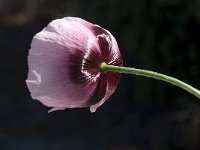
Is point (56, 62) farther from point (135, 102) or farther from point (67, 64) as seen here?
point (135, 102)

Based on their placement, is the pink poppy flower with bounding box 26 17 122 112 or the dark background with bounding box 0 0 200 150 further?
the dark background with bounding box 0 0 200 150

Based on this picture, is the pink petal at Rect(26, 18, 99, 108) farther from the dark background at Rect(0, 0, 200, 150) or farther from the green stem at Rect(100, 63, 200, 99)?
the dark background at Rect(0, 0, 200, 150)

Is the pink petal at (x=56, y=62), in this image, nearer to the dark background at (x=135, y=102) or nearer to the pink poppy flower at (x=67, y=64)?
the pink poppy flower at (x=67, y=64)

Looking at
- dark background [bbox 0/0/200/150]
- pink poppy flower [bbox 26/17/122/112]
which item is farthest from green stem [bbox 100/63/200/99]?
dark background [bbox 0/0/200/150]

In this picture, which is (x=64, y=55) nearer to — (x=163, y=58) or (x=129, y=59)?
(x=163, y=58)

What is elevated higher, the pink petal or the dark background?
the pink petal

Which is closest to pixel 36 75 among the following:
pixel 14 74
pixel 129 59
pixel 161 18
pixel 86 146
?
pixel 161 18

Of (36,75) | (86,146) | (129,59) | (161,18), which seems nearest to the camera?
(36,75)
